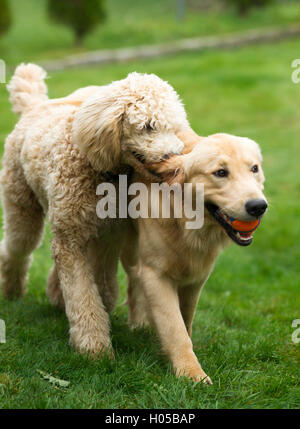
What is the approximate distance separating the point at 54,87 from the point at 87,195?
11595mm

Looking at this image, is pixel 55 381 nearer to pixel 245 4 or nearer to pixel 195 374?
pixel 195 374

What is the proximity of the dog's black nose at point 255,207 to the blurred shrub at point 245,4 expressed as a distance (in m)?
21.1

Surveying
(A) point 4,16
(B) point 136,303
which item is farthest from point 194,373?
(A) point 4,16

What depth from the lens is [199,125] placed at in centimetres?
1378

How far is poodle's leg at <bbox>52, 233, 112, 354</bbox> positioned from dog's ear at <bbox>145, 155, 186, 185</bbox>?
828 millimetres

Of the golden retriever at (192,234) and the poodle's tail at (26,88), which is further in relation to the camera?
the poodle's tail at (26,88)

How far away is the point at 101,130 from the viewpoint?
3.90 metres

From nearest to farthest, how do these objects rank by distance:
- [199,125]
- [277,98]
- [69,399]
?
[69,399] < [199,125] < [277,98]

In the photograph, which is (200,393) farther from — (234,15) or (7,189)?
(234,15)

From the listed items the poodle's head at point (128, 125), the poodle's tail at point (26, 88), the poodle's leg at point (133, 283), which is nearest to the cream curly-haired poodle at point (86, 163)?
the poodle's head at point (128, 125)

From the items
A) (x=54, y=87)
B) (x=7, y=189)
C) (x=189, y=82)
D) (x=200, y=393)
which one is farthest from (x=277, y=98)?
(x=200, y=393)

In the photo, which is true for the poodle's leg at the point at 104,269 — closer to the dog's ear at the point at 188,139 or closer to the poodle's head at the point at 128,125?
the poodle's head at the point at 128,125

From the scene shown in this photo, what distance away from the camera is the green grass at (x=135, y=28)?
20688mm

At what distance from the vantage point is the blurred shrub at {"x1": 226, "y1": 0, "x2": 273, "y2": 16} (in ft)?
74.8
